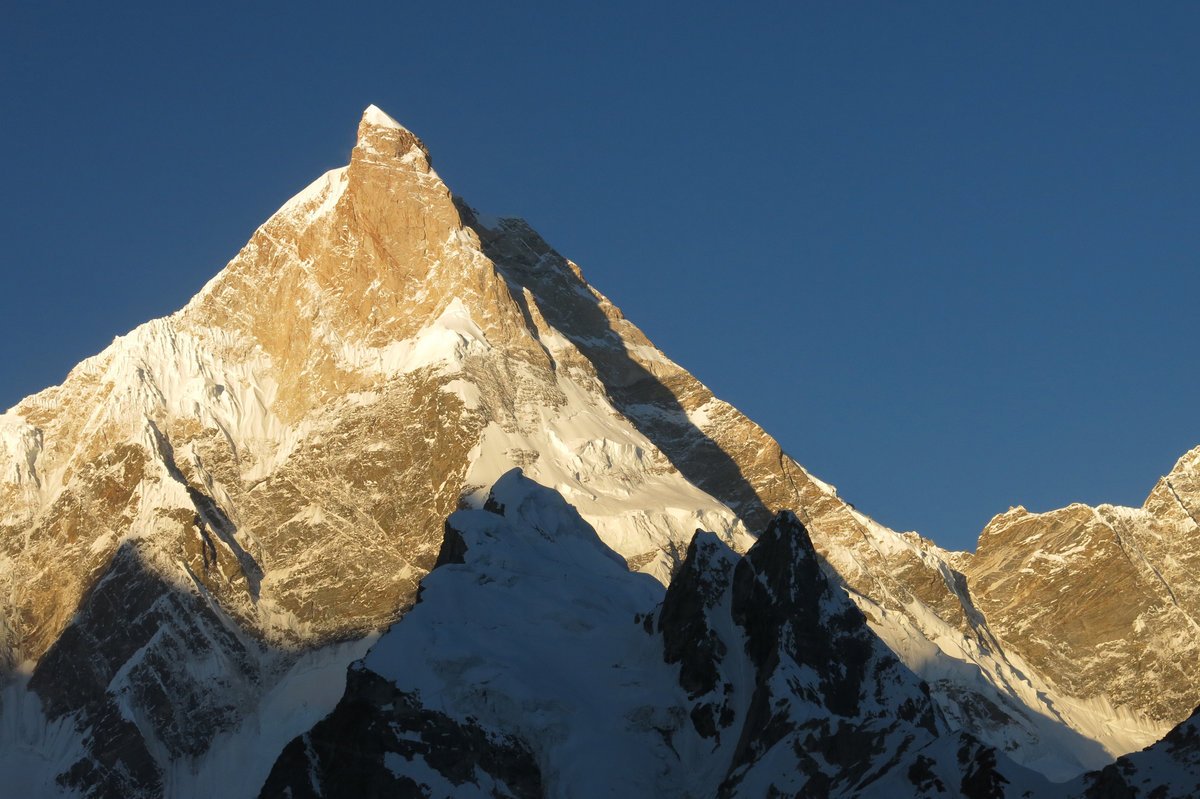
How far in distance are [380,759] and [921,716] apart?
35.4 m

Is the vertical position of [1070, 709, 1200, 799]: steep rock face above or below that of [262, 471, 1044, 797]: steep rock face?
below

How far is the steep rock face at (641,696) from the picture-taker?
156 meters

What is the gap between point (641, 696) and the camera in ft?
560

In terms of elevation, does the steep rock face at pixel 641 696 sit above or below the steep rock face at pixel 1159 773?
above

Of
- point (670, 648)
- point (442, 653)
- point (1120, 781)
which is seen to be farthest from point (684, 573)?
point (1120, 781)

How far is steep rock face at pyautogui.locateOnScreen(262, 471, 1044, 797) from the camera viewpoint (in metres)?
156

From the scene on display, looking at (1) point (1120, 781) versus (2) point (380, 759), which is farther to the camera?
(2) point (380, 759)

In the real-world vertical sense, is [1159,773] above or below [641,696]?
below

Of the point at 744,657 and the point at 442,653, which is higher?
the point at 442,653

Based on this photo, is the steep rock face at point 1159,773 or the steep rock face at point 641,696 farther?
the steep rock face at point 641,696

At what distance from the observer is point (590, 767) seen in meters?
161

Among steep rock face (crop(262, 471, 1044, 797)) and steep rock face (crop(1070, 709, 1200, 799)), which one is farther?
steep rock face (crop(262, 471, 1044, 797))

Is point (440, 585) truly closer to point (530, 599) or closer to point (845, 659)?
point (530, 599)

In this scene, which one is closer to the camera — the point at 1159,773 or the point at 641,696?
the point at 1159,773
